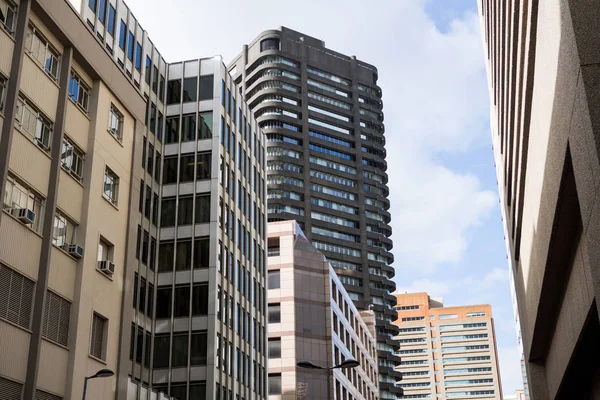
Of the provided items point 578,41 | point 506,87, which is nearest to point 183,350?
point 506,87

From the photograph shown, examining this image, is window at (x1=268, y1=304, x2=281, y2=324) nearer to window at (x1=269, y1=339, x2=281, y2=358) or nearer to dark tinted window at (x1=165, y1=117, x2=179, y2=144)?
window at (x1=269, y1=339, x2=281, y2=358)

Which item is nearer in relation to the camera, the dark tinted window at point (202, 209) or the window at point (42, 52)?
the window at point (42, 52)

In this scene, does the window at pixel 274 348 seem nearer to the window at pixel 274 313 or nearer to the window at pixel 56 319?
the window at pixel 274 313

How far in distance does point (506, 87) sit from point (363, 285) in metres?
126

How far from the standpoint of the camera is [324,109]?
16325 centimetres

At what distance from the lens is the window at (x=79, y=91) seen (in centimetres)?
2994

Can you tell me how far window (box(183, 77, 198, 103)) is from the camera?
57.7 m

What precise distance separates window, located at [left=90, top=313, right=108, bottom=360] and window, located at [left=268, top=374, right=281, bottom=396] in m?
40.6

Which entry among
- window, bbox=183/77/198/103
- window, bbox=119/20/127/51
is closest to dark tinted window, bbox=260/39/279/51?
window, bbox=183/77/198/103

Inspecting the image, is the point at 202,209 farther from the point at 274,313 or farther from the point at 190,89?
the point at 274,313

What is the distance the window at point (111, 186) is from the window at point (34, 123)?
421cm

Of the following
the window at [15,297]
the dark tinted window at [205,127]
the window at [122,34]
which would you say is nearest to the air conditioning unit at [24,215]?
the window at [15,297]

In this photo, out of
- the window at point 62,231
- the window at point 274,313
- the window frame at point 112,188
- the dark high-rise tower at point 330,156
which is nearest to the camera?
the window at point 62,231

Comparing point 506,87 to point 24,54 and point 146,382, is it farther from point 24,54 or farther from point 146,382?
point 146,382
